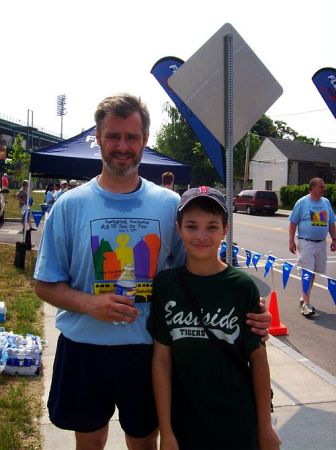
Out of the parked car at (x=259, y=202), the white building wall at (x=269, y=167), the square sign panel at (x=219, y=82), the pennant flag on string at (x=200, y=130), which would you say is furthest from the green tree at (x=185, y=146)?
the square sign panel at (x=219, y=82)

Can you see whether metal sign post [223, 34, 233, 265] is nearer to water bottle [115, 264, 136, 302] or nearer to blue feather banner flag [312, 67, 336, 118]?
water bottle [115, 264, 136, 302]

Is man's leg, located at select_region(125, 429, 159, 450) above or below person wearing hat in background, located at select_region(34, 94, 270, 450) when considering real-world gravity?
below

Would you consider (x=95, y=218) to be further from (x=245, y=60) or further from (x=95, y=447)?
(x=245, y=60)

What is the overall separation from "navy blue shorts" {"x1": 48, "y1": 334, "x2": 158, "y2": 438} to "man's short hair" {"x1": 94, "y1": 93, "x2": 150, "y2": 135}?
3.49ft

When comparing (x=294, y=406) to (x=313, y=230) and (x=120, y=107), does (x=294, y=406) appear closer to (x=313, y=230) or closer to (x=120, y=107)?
(x=120, y=107)

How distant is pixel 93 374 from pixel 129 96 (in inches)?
50.9

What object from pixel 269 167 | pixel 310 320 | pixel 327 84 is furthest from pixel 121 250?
pixel 269 167

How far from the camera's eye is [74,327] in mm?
2197

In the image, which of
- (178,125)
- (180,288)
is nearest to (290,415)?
(180,288)

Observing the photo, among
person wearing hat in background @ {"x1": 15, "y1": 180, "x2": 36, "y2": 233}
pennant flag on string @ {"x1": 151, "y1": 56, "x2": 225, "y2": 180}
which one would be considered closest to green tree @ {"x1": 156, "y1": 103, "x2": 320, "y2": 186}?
person wearing hat in background @ {"x1": 15, "y1": 180, "x2": 36, "y2": 233}

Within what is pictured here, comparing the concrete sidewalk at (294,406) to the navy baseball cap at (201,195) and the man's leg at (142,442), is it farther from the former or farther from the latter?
the navy baseball cap at (201,195)

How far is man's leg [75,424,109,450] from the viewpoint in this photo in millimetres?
2230

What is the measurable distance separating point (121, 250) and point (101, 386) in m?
0.64

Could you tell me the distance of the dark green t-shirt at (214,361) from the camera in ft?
6.63
